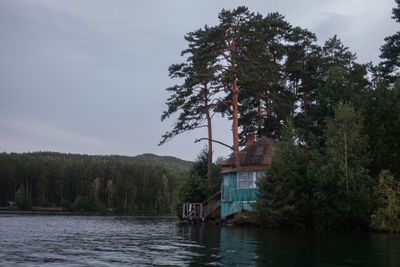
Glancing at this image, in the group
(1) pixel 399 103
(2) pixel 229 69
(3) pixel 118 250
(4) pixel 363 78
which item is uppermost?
(4) pixel 363 78

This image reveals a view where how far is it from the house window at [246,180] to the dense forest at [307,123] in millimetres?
2501

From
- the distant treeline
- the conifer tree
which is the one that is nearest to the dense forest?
the conifer tree

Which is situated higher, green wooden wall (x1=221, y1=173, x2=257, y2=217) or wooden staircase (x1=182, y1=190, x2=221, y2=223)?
green wooden wall (x1=221, y1=173, x2=257, y2=217)

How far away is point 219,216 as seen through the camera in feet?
146

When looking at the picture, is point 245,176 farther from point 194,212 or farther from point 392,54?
A: point 392,54

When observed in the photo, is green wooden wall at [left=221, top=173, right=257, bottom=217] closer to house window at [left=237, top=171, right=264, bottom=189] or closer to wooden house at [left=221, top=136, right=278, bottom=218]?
wooden house at [left=221, top=136, right=278, bottom=218]

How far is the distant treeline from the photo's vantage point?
11681 cm

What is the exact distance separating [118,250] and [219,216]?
26968 mm

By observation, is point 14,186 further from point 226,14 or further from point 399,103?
point 399,103

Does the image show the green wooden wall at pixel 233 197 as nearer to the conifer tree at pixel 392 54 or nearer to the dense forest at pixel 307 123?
the dense forest at pixel 307 123

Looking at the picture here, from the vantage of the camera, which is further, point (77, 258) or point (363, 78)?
point (363, 78)

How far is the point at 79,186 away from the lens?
4921 inches

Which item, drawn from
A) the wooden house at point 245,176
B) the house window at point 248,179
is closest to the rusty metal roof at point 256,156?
the wooden house at point 245,176

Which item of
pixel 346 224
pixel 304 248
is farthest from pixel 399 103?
pixel 304 248
